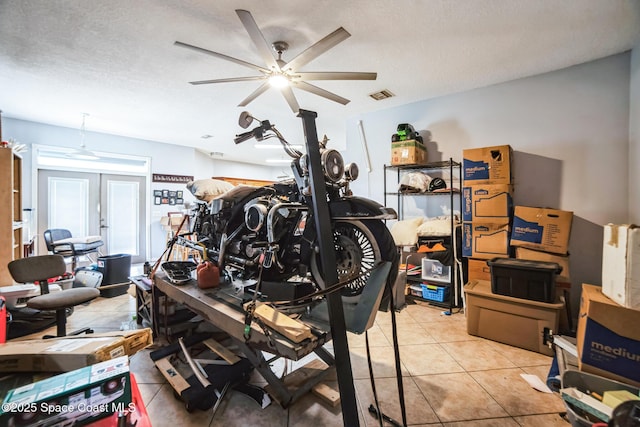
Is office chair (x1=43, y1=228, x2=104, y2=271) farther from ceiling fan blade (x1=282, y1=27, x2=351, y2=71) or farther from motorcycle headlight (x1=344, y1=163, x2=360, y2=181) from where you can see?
motorcycle headlight (x1=344, y1=163, x2=360, y2=181)

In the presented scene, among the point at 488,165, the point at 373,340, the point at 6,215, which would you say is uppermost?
the point at 488,165

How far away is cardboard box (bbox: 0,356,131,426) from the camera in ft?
2.61

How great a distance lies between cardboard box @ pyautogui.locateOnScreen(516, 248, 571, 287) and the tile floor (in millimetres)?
819

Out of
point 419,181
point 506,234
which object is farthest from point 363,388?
point 419,181

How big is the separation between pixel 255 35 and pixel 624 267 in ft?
9.39

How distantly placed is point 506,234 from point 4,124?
7918mm

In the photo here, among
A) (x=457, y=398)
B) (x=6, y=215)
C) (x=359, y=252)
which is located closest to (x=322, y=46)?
(x=359, y=252)

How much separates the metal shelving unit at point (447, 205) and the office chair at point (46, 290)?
3498 millimetres

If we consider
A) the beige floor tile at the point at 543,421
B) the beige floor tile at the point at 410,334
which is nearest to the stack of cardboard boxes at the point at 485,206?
the beige floor tile at the point at 410,334

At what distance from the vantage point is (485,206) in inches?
116

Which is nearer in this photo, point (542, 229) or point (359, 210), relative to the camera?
point (359, 210)

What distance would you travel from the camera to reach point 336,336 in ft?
4.22

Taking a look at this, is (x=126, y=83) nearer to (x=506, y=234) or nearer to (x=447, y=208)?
(x=447, y=208)

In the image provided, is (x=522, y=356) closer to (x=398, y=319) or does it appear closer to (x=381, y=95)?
(x=398, y=319)
